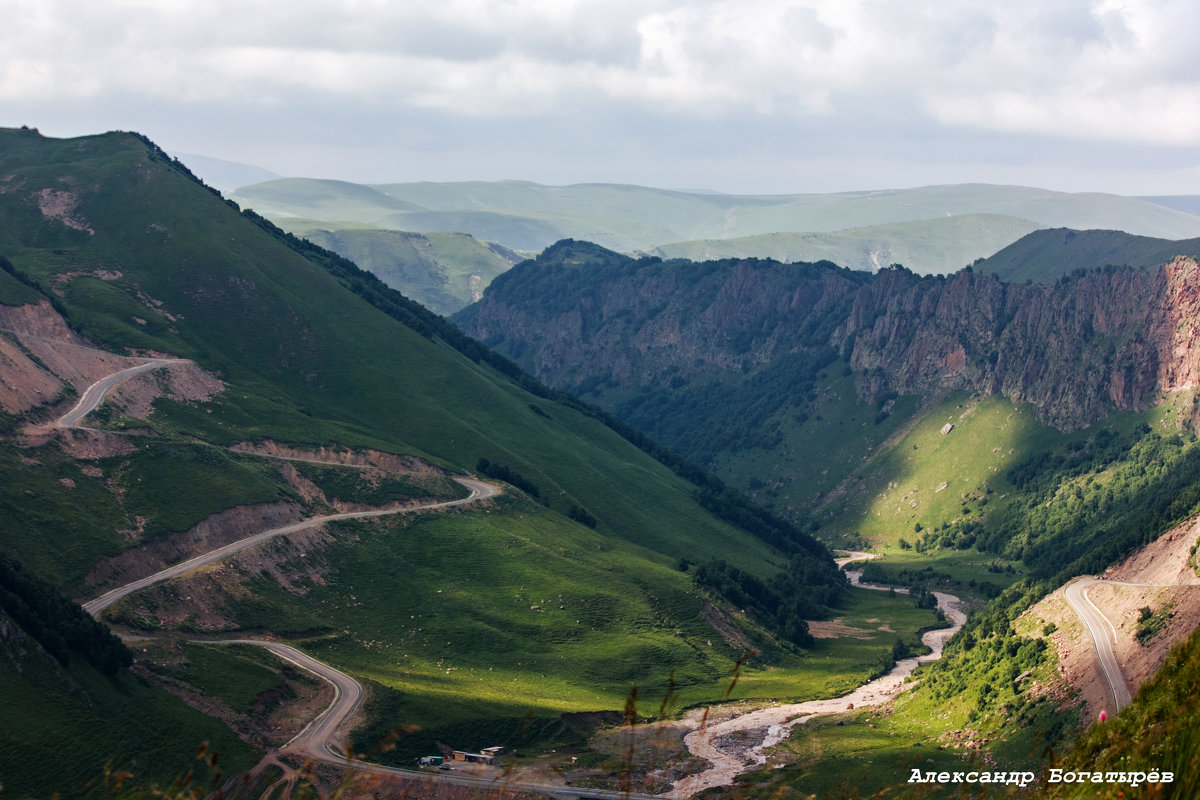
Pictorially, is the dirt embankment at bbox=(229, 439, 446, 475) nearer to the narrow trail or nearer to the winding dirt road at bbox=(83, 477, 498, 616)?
the winding dirt road at bbox=(83, 477, 498, 616)

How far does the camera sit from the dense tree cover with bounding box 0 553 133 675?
98.2 m

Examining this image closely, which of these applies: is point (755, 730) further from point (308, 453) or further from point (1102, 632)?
point (308, 453)

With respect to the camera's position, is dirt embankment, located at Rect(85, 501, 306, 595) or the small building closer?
the small building

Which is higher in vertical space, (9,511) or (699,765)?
(9,511)

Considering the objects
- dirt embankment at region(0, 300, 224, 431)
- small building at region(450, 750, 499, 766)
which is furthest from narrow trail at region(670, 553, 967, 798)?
dirt embankment at region(0, 300, 224, 431)

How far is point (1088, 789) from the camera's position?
22.8 meters

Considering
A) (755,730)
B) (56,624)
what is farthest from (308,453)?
(755,730)

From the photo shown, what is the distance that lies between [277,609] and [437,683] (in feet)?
78.5

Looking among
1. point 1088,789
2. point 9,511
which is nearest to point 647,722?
point 9,511

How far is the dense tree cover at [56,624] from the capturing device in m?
98.2

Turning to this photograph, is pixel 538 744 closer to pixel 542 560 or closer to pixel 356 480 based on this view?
pixel 542 560

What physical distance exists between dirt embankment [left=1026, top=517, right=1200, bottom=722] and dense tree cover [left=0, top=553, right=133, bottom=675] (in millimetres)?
92517

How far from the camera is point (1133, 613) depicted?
117 m

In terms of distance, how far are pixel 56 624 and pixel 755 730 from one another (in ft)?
263
